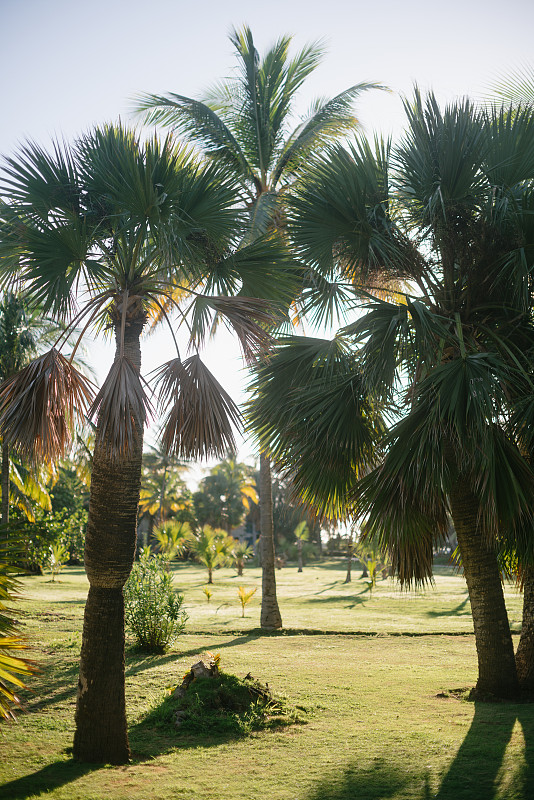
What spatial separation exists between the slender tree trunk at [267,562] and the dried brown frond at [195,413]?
8.12 metres

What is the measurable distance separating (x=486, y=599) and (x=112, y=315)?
18.3ft

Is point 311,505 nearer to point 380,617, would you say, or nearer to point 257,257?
point 257,257

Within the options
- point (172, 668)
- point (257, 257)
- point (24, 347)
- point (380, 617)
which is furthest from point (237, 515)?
point (257, 257)

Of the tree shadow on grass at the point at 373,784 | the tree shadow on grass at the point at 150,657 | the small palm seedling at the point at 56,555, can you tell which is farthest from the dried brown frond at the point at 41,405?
the small palm seedling at the point at 56,555

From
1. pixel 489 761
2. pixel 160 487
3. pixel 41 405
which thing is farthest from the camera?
pixel 160 487

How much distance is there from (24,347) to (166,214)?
10.4 meters

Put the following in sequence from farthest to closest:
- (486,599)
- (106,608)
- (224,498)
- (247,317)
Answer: (224,498)
(486,599)
(247,317)
(106,608)

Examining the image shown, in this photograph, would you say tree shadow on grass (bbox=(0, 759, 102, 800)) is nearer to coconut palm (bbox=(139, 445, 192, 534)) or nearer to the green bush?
the green bush

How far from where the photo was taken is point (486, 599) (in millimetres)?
7555

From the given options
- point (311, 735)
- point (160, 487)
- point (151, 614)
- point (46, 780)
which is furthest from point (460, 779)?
point (160, 487)

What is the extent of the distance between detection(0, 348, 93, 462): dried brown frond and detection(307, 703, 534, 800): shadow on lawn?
3846 millimetres

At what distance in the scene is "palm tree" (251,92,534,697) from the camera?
6652mm

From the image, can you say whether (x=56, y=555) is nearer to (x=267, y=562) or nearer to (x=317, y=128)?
(x=267, y=562)

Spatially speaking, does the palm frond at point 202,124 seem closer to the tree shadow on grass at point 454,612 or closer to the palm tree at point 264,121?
the palm tree at point 264,121
